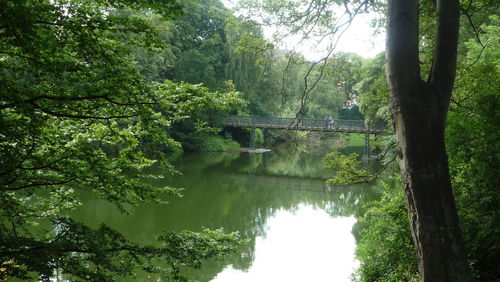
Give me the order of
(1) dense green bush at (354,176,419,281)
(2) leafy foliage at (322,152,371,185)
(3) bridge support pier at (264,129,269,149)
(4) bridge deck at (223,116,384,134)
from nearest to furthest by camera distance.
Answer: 1. (2) leafy foliage at (322,152,371,185)
2. (1) dense green bush at (354,176,419,281)
3. (4) bridge deck at (223,116,384,134)
4. (3) bridge support pier at (264,129,269,149)

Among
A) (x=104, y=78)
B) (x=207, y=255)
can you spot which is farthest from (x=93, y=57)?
(x=207, y=255)

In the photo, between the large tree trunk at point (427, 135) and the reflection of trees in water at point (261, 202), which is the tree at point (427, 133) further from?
the reflection of trees in water at point (261, 202)

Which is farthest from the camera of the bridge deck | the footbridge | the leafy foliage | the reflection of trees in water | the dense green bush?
the bridge deck

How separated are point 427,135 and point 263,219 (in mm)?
10127

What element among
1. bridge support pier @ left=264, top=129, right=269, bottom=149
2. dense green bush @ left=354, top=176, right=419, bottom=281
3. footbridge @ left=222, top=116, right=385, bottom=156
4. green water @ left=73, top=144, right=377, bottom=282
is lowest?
green water @ left=73, top=144, right=377, bottom=282

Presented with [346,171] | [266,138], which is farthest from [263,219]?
[266,138]

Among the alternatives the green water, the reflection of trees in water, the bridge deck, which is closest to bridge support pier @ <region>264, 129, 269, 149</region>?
the bridge deck

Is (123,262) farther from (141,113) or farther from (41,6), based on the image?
(41,6)

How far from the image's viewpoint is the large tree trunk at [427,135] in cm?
236

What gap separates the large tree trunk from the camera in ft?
7.75

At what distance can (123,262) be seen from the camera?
3.24m

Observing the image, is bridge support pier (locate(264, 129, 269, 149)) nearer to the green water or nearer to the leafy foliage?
the green water

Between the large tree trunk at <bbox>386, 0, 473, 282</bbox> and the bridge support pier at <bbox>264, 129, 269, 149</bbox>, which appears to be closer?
the large tree trunk at <bbox>386, 0, 473, 282</bbox>

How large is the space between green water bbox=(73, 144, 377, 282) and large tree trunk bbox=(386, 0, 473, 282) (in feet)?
4.75
